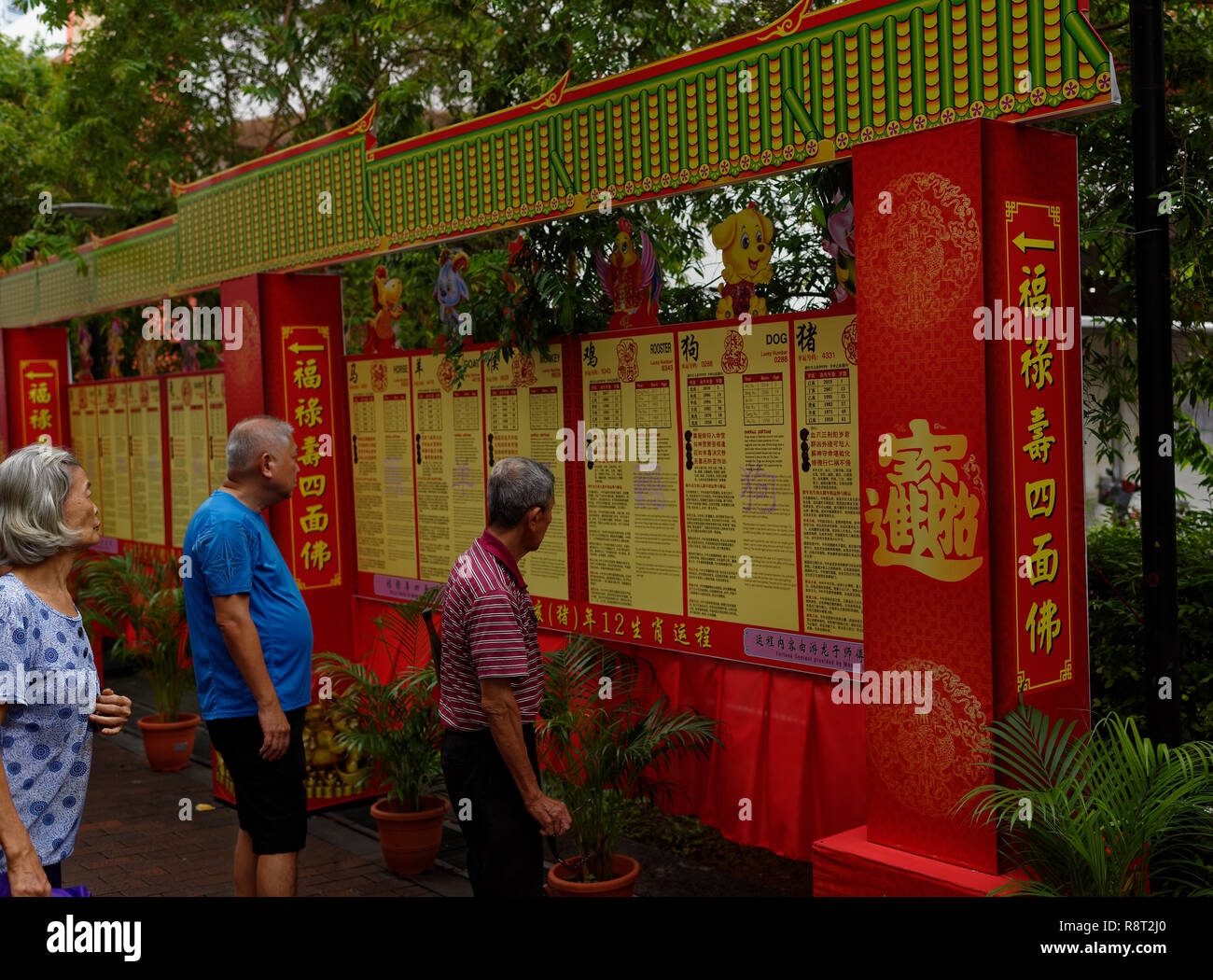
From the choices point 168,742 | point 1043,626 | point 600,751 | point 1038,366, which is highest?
point 1038,366

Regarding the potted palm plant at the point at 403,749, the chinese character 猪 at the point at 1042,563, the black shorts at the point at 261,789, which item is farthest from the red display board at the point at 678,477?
the black shorts at the point at 261,789

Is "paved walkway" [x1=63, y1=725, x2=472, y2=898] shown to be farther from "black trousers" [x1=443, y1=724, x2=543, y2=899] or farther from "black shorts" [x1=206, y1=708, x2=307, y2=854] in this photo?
"black trousers" [x1=443, y1=724, x2=543, y2=899]

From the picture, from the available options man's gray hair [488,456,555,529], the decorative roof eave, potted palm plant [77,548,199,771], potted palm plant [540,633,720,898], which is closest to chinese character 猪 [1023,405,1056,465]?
the decorative roof eave

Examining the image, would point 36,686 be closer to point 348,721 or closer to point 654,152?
point 654,152

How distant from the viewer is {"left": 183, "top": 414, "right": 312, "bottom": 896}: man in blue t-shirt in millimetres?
4051

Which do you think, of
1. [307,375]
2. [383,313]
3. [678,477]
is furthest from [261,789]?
[383,313]

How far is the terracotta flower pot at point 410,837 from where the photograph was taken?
17.6ft

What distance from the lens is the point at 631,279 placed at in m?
5.28

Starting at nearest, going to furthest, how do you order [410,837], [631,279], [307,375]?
[631,279] < [410,837] < [307,375]

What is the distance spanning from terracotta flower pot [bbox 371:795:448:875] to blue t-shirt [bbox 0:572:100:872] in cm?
245

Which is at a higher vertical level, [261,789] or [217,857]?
[261,789]

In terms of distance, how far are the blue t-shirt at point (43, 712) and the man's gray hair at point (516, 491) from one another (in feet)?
3.67

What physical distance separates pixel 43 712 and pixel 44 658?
13 cm

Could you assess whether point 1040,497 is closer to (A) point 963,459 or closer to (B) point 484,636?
(A) point 963,459
